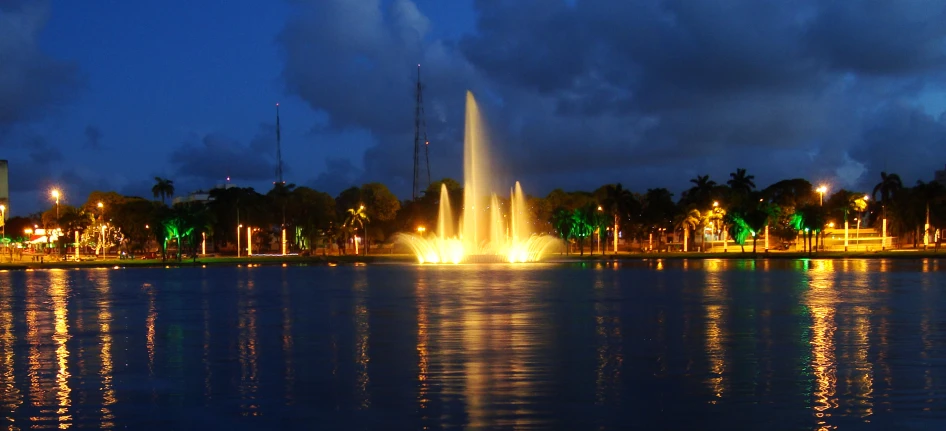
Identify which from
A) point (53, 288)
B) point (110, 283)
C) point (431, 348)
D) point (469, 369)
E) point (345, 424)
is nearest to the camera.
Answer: point (345, 424)

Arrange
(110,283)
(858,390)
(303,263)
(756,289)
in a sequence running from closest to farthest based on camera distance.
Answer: (858,390), (756,289), (110,283), (303,263)

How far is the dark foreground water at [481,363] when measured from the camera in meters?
13.4

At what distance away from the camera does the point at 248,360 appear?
19.1 metres

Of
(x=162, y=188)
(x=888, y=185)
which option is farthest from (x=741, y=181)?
(x=162, y=188)

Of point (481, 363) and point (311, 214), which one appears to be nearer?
point (481, 363)

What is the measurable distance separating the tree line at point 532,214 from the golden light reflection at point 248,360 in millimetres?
79215

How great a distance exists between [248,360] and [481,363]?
509 centimetres

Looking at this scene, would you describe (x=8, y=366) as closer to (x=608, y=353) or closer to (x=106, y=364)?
(x=106, y=364)

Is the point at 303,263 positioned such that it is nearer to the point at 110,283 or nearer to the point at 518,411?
the point at 110,283

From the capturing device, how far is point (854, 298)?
34.8 metres

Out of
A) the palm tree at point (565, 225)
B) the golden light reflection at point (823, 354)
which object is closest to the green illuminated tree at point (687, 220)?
the palm tree at point (565, 225)

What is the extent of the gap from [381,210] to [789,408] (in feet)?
432

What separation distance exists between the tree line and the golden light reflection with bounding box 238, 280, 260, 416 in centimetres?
7921

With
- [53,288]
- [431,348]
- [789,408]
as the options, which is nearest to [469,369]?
[431,348]
